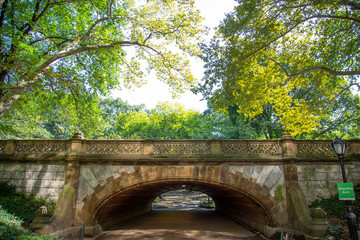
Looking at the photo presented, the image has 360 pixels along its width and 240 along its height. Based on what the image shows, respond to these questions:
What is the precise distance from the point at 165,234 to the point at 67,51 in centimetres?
927

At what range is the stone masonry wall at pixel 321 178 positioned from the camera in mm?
9352

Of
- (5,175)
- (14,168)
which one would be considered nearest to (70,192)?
(14,168)

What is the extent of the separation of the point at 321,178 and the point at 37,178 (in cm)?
1200

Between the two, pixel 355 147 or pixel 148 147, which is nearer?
pixel 355 147

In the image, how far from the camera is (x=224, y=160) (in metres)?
9.61

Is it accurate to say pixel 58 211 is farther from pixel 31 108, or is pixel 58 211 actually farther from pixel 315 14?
pixel 315 14

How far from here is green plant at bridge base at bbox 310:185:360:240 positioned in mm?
7645

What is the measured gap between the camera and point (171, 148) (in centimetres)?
993

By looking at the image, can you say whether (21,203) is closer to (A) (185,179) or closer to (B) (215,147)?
(A) (185,179)

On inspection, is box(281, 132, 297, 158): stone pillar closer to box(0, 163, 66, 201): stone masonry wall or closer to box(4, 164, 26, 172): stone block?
box(0, 163, 66, 201): stone masonry wall

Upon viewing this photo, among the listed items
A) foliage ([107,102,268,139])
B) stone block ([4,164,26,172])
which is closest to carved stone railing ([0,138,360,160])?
stone block ([4,164,26,172])

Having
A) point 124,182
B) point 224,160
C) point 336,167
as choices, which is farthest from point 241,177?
point 124,182

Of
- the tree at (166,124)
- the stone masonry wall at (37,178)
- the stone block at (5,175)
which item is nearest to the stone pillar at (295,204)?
the stone masonry wall at (37,178)

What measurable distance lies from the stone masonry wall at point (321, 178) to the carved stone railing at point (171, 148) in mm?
513
